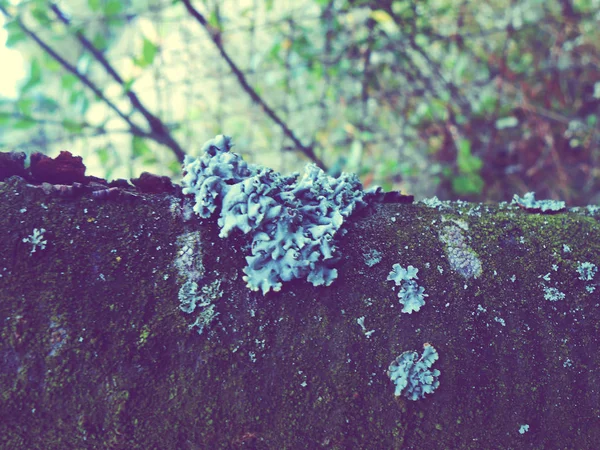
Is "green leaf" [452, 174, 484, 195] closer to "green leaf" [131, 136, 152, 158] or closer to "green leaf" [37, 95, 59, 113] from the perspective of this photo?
"green leaf" [131, 136, 152, 158]

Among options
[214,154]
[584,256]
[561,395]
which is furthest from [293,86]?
[561,395]

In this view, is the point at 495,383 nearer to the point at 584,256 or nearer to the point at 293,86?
the point at 584,256

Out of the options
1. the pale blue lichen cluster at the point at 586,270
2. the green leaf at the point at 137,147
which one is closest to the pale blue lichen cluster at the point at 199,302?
the pale blue lichen cluster at the point at 586,270

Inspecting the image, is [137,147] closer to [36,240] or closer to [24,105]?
[24,105]

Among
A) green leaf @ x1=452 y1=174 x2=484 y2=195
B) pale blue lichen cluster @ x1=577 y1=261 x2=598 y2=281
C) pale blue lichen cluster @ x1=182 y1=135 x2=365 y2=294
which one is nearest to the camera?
pale blue lichen cluster @ x1=182 y1=135 x2=365 y2=294

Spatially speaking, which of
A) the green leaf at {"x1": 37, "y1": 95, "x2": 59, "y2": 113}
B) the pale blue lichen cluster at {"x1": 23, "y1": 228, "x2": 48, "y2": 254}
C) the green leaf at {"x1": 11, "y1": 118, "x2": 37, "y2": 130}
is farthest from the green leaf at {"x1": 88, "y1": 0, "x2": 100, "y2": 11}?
the pale blue lichen cluster at {"x1": 23, "y1": 228, "x2": 48, "y2": 254}

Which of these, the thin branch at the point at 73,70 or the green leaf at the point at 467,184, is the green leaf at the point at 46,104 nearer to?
the thin branch at the point at 73,70

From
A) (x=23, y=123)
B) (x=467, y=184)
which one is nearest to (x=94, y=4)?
(x=23, y=123)
